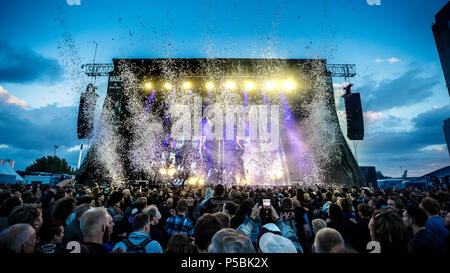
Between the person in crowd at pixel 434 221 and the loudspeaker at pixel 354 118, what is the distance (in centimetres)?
1236

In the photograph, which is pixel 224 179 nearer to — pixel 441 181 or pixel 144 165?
pixel 144 165

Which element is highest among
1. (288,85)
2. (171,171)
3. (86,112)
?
(288,85)

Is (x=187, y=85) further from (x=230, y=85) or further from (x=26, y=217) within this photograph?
(x=26, y=217)

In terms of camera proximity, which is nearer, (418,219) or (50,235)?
(50,235)

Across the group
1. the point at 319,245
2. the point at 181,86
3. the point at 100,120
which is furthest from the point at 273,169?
the point at 319,245

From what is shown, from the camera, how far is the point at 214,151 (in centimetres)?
1936

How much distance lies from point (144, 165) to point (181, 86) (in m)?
7.45

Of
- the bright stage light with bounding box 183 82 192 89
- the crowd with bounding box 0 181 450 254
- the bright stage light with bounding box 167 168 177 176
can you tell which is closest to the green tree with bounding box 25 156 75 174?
the bright stage light with bounding box 167 168 177 176

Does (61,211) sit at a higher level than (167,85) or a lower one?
lower

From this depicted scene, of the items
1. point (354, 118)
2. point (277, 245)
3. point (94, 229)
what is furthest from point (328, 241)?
point (354, 118)

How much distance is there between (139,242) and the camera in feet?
6.39

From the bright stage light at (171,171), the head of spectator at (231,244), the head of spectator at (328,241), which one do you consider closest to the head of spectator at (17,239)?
the head of spectator at (231,244)

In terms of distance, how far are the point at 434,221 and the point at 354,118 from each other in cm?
1292

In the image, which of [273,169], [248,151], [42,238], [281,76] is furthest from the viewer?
[248,151]
